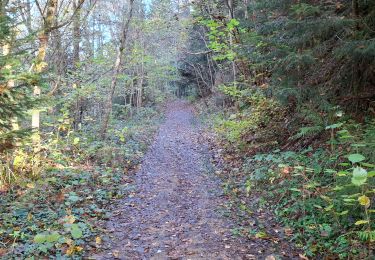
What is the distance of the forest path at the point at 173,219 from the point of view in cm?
504

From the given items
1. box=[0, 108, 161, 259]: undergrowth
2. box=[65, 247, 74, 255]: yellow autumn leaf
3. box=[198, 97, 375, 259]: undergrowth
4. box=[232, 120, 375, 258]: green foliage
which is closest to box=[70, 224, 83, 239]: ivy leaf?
box=[0, 108, 161, 259]: undergrowth

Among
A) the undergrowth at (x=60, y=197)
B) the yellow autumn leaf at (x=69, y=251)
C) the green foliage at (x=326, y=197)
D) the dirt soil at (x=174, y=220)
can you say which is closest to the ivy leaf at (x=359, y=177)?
the green foliage at (x=326, y=197)

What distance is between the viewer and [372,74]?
6.83m

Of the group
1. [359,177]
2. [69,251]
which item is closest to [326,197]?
[359,177]

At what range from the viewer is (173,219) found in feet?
20.8

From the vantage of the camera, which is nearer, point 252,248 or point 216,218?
point 252,248

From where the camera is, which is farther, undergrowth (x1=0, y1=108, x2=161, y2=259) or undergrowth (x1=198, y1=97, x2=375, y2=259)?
undergrowth (x1=0, y1=108, x2=161, y2=259)

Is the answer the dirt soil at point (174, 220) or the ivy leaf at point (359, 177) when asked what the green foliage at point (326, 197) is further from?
the dirt soil at point (174, 220)

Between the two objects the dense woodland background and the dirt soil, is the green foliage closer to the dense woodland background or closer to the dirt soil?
the dense woodland background

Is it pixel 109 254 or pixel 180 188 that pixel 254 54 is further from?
pixel 109 254

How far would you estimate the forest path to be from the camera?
5039mm

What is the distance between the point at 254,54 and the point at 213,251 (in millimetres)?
5755

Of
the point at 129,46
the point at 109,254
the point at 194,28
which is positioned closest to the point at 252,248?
the point at 109,254

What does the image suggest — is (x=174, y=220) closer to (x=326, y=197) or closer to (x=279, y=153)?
(x=326, y=197)
